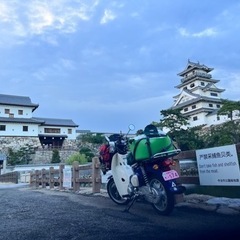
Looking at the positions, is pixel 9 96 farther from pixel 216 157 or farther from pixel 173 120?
pixel 216 157

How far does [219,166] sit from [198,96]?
34991 mm

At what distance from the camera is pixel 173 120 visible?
82.4ft

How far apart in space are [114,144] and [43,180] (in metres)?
8.10

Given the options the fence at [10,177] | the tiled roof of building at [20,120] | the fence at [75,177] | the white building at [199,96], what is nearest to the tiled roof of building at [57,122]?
the tiled roof of building at [20,120]

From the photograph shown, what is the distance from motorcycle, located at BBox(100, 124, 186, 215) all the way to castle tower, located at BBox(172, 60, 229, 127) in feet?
106

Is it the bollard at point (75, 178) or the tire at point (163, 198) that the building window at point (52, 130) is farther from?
the tire at point (163, 198)

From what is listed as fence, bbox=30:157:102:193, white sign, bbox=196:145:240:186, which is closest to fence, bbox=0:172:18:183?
fence, bbox=30:157:102:193

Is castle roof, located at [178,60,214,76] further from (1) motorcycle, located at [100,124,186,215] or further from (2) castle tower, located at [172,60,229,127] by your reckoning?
(1) motorcycle, located at [100,124,186,215]

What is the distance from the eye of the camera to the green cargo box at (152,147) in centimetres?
379

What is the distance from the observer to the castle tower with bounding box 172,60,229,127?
36562mm

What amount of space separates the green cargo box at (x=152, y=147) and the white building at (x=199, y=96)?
32818 mm

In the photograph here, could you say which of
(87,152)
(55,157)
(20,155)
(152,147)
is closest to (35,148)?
(20,155)

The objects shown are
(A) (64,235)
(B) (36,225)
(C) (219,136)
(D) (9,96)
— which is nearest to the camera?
(A) (64,235)

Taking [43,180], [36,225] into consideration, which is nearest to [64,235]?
[36,225]
